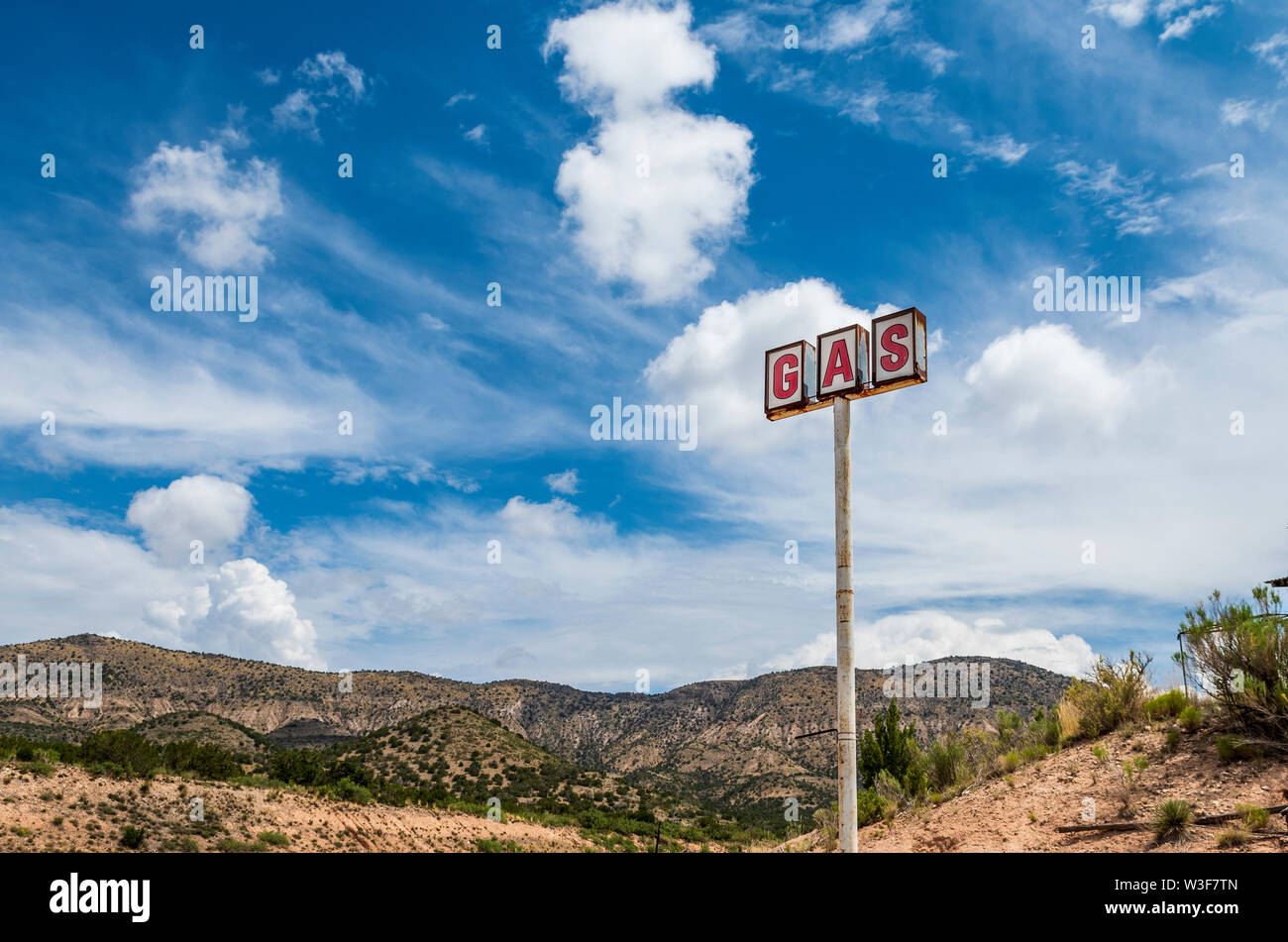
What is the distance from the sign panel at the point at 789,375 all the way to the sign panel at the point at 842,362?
0.19m

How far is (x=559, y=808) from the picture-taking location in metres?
47.2

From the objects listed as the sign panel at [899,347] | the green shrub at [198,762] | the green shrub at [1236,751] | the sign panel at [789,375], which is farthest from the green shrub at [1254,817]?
the green shrub at [198,762]

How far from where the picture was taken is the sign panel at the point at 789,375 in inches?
517

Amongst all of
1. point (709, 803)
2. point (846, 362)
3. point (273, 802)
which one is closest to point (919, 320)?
point (846, 362)

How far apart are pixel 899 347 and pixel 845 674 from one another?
4.94 meters

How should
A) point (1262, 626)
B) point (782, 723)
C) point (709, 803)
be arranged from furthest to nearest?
point (782, 723) < point (709, 803) < point (1262, 626)

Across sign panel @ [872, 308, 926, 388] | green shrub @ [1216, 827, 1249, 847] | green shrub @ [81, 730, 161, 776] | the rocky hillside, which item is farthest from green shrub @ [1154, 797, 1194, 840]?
the rocky hillside

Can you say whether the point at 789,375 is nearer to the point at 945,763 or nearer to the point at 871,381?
the point at 871,381

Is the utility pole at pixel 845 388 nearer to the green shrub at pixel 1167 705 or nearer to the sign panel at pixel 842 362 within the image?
the sign panel at pixel 842 362

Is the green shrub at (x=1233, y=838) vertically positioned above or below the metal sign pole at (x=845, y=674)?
below

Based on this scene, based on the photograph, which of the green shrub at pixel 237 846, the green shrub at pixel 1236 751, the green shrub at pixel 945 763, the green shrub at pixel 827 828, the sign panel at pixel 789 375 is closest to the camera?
the sign panel at pixel 789 375

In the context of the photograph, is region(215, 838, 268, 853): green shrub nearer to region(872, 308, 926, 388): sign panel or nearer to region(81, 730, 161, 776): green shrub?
region(81, 730, 161, 776): green shrub
